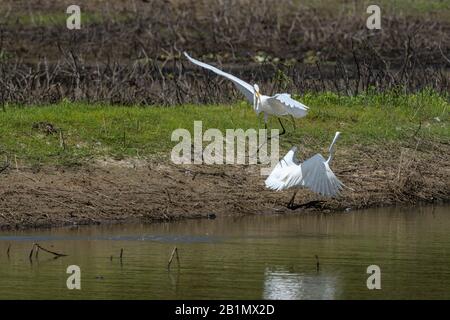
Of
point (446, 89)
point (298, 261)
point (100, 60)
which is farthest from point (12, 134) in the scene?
point (100, 60)

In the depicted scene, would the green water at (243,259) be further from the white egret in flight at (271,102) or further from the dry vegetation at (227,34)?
the dry vegetation at (227,34)

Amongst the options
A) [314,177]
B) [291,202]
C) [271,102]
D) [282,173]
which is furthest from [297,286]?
[271,102]

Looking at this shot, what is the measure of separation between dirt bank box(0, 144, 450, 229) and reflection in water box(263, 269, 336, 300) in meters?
3.09

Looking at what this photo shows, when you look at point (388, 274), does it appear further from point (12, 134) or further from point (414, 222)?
point (12, 134)

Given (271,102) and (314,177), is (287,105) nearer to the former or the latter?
(271,102)

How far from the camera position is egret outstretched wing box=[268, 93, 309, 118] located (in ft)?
40.1

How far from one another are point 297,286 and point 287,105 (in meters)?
3.31

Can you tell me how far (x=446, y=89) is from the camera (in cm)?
1816

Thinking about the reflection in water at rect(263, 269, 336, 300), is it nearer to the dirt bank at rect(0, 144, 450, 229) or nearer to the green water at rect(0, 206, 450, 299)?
the green water at rect(0, 206, 450, 299)

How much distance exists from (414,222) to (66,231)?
364cm

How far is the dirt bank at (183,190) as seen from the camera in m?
12.3

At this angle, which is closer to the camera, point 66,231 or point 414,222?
point 66,231

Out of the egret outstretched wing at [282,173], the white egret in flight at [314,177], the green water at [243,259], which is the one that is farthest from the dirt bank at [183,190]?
the white egret in flight at [314,177]

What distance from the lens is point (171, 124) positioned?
47.8 feet
